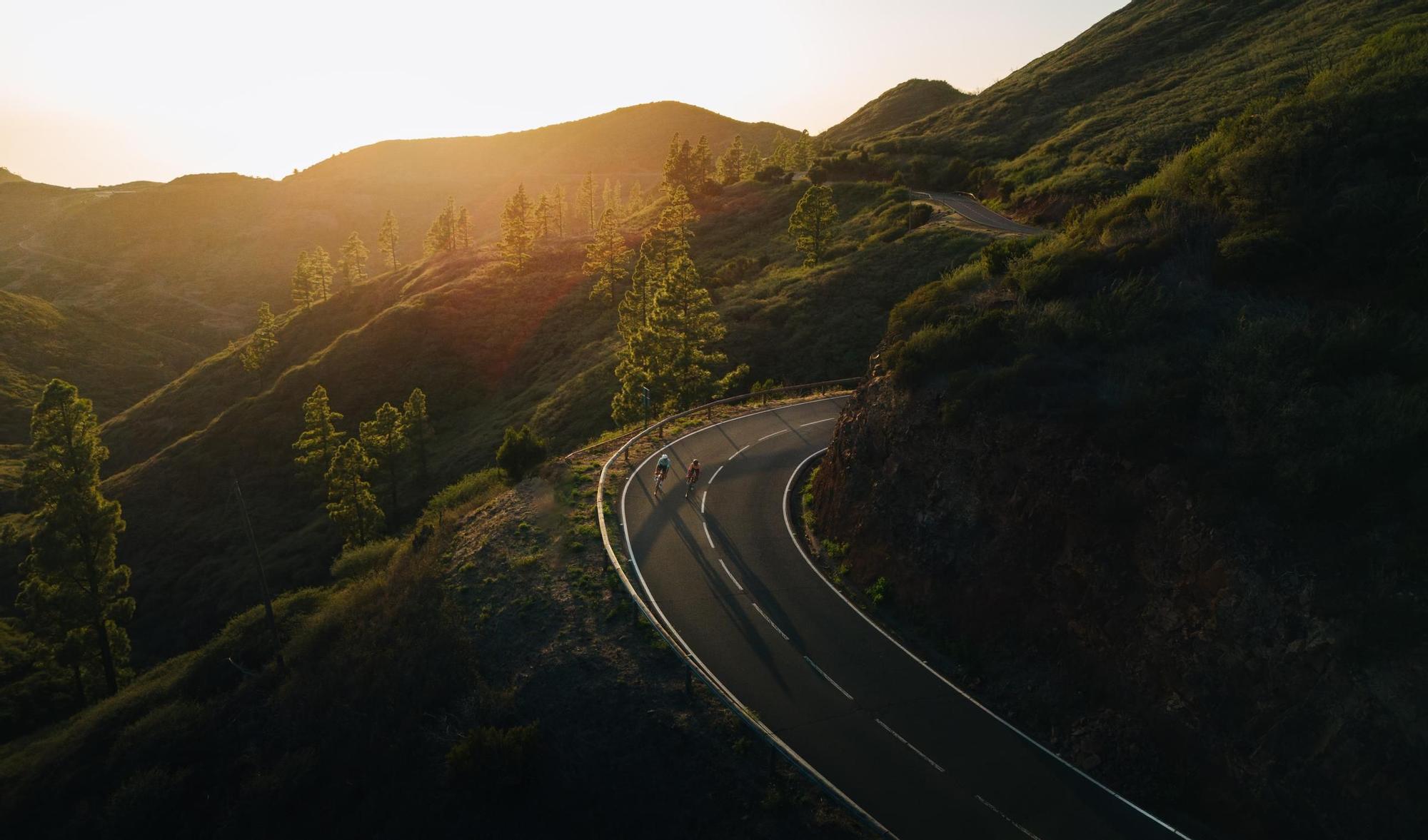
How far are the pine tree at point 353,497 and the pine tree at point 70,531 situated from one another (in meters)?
11.2

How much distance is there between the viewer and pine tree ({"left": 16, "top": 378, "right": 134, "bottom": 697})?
88.8 ft

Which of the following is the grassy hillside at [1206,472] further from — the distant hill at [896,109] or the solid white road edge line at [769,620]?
the distant hill at [896,109]

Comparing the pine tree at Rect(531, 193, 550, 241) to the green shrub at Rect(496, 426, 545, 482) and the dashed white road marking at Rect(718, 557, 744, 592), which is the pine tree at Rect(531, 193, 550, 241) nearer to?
the green shrub at Rect(496, 426, 545, 482)

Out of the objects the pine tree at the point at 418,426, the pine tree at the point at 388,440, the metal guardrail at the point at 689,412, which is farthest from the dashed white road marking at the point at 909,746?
the pine tree at the point at 418,426

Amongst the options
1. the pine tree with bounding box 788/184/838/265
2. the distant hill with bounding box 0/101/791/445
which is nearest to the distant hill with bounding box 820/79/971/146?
the pine tree with bounding box 788/184/838/265

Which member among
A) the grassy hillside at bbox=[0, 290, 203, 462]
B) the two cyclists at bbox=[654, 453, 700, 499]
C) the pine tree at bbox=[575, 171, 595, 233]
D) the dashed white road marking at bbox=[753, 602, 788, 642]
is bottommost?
the dashed white road marking at bbox=[753, 602, 788, 642]

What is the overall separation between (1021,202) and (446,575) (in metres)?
58.1

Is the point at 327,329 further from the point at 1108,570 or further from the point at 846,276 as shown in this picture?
the point at 1108,570

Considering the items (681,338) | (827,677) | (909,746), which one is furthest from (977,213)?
(909,746)

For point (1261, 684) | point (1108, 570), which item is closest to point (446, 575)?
point (1108, 570)

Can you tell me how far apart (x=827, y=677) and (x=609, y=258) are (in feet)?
213

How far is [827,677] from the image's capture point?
15.1 m

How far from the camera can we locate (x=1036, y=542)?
48.4ft

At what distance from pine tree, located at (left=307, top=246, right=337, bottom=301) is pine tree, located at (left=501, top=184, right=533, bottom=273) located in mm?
35373
